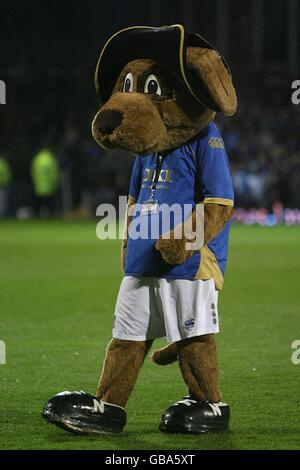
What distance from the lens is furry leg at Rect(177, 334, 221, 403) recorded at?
5.75 m

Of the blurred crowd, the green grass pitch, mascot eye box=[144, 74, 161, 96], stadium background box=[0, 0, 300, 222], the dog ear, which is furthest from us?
stadium background box=[0, 0, 300, 222]

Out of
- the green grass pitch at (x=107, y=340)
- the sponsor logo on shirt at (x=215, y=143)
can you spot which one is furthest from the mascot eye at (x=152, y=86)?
the green grass pitch at (x=107, y=340)

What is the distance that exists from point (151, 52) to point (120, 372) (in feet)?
5.71

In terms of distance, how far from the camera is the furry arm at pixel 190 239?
562 centimetres

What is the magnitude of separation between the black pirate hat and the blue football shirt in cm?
29

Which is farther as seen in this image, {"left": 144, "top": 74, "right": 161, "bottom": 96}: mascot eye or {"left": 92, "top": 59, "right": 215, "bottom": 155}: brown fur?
{"left": 144, "top": 74, "right": 161, "bottom": 96}: mascot eye

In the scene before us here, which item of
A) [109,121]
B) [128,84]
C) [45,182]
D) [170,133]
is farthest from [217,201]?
[45,182]

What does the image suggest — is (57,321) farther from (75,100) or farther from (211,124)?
(75,100)

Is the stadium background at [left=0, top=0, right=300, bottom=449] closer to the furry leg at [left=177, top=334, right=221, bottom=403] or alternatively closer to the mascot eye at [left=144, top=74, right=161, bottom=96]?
the furry leg at [left=177, top=334, right=221, bottom=403]

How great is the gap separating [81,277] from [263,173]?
1506cm

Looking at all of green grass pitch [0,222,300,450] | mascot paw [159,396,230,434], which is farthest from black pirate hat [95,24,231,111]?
green grass pitch [0,222,300,450]

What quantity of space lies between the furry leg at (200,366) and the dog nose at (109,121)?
3.95 ft

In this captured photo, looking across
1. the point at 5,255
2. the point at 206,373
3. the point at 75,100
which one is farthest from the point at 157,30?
the point at 75,100

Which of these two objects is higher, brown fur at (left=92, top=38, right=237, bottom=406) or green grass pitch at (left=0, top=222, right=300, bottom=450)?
Answer: brown fur at (left=92, top=38, right=237, bottom=406)
